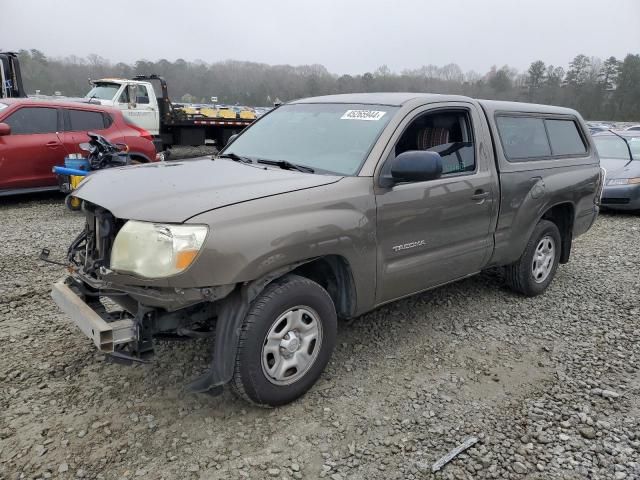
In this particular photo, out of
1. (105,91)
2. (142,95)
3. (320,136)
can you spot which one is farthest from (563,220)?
(105,91)

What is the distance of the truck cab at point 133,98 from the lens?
13219 mm

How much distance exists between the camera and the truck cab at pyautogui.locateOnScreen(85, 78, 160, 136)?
13219 mm

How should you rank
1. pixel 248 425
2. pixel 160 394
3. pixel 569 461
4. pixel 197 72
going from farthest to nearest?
pixel 197 72, pixel 160 394, pixel 248 425, pixel 569 461

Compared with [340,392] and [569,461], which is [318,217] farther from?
[569,461]

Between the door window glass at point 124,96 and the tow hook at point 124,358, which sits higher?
the door window glass at point 124,96

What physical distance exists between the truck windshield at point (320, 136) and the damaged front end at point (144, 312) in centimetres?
119

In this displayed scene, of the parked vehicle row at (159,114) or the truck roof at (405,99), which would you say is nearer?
the truck roof at (405,99)

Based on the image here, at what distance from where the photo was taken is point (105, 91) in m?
13.4

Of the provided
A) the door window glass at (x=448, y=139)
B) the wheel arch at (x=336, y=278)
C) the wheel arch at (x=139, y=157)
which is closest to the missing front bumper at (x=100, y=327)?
the wheel arch at (x=336, y=278)

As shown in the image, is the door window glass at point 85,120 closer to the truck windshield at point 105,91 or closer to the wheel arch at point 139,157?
the wheel arch at point 139,157

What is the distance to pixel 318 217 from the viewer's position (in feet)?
9.65

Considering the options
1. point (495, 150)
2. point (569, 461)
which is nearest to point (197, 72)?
point (495, 150)

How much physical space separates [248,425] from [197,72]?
106 feet

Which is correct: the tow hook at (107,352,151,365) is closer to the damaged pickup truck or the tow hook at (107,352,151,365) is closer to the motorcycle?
the damaged pickup truck
